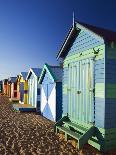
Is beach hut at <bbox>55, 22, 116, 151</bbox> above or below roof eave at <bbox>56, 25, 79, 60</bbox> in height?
below

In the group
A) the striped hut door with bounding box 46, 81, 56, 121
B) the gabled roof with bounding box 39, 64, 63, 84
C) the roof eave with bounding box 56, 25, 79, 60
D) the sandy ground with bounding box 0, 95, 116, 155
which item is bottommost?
the sandy ground with bounding box 0, 95, 116, 155

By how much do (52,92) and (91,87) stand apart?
588cm

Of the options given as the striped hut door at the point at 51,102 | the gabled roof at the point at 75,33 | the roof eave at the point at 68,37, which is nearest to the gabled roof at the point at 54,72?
the striped hut door at the point at 51,102

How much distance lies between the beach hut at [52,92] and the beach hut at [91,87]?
9.31 feet

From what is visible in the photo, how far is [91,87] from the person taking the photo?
8.50 metres

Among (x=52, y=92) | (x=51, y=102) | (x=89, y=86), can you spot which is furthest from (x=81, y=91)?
(x=51, y=102)

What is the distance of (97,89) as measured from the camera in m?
8.17

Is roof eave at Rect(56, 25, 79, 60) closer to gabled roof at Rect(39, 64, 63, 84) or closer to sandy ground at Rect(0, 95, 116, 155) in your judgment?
gabled roof at Rect(39, 64, 63, 84)

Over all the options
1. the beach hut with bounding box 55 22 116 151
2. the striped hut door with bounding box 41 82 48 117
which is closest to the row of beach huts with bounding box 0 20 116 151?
the beach hut with bounding box 55 22 116 151

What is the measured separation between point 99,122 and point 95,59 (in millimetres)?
2298

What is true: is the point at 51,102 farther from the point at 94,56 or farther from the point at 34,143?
the point at 94,56

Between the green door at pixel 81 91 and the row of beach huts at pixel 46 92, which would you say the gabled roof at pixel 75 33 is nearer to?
the green door at pixel 81 91

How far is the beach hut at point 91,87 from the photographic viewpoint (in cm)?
777

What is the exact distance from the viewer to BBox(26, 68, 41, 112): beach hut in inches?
718
